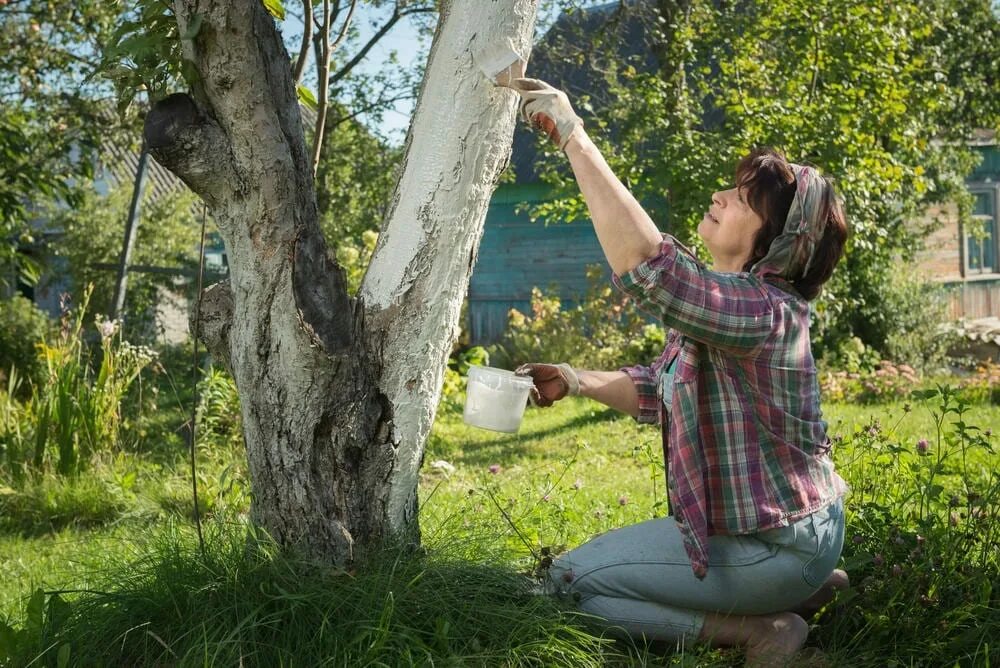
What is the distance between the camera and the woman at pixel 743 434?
2316 mm

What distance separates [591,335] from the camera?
36.5 ft

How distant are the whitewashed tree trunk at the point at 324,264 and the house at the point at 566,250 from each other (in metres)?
12.2

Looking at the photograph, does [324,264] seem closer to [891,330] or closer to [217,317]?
[217,317]

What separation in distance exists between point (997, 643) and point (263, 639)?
77.7 inches

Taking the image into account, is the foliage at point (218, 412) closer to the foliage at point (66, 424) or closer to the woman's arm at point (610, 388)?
Result: the foliage at point (66, 424)

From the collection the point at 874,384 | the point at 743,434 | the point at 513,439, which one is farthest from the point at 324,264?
the point at 874,384

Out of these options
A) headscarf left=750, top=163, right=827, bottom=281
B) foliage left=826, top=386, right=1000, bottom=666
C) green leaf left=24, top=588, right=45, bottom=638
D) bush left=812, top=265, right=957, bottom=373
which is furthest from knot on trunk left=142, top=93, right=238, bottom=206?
bush left=812, top=265, right=957, bottom=373

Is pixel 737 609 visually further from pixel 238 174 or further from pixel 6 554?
pixel 6 554

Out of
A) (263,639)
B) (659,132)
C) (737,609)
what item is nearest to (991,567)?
(737,609)

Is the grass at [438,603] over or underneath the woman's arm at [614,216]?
underneath

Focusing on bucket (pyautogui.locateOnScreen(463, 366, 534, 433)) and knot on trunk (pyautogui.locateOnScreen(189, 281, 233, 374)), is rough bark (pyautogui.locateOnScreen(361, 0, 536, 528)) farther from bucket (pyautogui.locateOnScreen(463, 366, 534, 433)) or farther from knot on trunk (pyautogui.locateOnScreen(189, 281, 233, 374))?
knot on trunk (pyautogui.locateOnScreen(189, 281, 233, 374))

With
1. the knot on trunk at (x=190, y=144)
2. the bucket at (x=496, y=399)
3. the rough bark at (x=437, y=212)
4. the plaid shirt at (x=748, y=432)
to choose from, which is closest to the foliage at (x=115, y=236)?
the knot on trunk at (x=190, y=144)

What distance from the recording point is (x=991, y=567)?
9.57 feet

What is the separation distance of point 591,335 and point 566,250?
4.35 m
